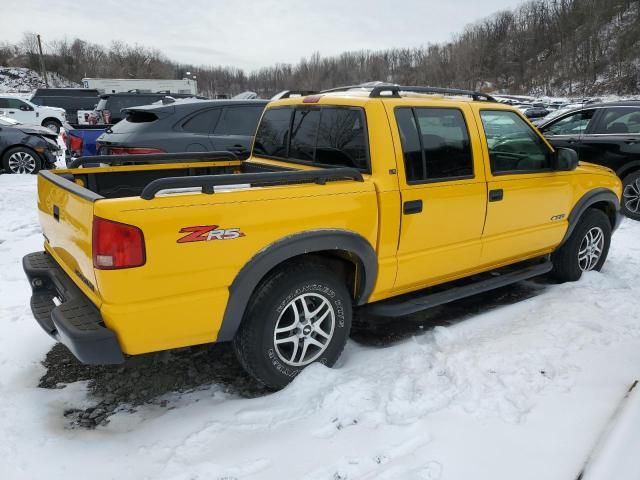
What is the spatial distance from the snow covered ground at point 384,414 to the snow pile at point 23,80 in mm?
77497

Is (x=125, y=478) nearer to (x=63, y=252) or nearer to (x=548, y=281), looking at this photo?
(x=63, y=252)

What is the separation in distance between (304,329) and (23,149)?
10265 millimetres

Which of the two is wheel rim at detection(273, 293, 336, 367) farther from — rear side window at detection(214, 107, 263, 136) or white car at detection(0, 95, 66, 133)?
white car at detection(0, 95, 66, 133)

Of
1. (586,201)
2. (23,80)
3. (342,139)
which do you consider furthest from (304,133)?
(23,80)

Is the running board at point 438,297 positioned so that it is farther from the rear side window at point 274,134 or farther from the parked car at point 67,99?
the parked car at point 67,99

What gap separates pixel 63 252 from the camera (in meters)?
3.22

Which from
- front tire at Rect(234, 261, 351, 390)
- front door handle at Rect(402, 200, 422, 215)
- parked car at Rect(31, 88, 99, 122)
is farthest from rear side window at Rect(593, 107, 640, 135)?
parked car at Rect(31, 88, 99, 122)

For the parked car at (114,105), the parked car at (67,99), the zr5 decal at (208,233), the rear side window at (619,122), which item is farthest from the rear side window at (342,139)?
the parked car at (67,99)

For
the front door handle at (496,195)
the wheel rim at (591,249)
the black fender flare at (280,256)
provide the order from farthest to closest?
the wheel rim at (591,249) < the front door handle at (496,195) < the black fender flare at (280,256)

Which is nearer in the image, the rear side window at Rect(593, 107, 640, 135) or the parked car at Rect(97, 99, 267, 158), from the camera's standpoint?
the parked car at Rect(97, 99, 267, 158)

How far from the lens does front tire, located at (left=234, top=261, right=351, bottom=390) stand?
9.69 ft

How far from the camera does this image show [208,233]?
2613 mm

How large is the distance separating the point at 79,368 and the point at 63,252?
0.86 metres

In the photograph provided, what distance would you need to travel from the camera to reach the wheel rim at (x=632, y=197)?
7748 millimetres
